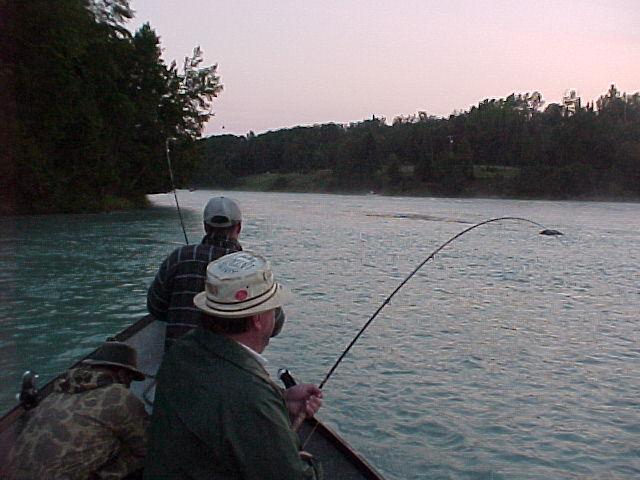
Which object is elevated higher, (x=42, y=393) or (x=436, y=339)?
(x=42, y=393)

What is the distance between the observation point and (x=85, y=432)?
2.72 meters

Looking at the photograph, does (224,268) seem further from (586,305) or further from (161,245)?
(161,245)

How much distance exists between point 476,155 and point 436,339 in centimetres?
9302

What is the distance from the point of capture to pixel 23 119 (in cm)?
3425

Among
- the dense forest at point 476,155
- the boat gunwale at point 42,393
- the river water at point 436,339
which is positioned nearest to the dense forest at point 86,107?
the river water at point 436,339

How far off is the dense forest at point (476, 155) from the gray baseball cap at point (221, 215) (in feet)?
200

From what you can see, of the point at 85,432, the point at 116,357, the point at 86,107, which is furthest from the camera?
the point at 86,107

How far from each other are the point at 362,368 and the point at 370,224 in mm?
27670

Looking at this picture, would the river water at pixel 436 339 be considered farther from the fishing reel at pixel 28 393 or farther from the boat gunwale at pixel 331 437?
the fishing reel at pixel 28 393

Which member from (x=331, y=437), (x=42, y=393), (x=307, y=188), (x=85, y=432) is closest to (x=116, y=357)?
(x=85, y=432)

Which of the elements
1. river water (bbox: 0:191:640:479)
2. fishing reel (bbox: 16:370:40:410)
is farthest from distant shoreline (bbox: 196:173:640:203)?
fishing reel (bbox: 16:370:40:410)

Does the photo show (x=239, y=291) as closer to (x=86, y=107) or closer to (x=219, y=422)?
(x=219, y=422)

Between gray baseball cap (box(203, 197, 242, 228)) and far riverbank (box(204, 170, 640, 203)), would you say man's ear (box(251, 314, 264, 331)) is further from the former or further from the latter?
far riverbank (box(204, 170, 640, 203))

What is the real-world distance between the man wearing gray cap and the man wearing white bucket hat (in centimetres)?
200
